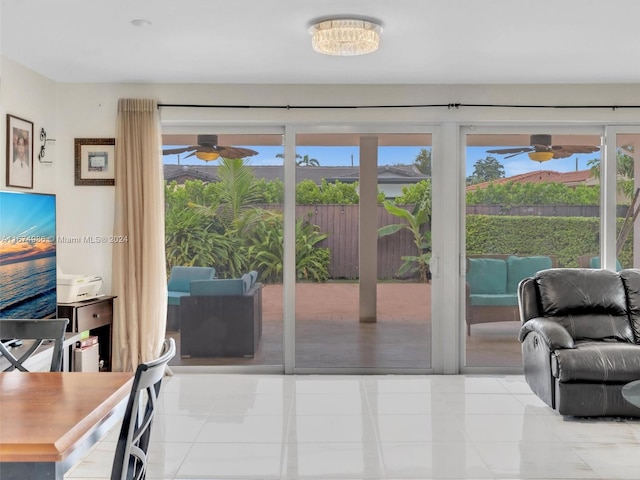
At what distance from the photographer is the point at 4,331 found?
2.80 m

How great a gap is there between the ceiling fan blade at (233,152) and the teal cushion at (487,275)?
2.24 meters

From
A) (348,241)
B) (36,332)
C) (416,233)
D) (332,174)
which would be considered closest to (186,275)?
(348,241)

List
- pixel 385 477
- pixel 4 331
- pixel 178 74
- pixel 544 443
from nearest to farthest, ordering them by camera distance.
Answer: pixel 4 331
pixel 385 477
pixel 544 443
pixel 178 74

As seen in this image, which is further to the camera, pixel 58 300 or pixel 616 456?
pixel 58 300

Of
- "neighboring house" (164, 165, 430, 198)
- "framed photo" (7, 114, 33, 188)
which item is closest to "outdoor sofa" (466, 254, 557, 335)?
"neighboring house" (164, 165, 430, 198)

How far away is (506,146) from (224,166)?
257 cm

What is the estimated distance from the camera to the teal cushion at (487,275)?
17.7 ft

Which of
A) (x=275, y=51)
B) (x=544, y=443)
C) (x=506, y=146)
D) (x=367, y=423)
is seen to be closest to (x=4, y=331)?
(x=367, y=423)

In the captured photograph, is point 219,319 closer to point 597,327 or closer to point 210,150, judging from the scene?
point 210,150

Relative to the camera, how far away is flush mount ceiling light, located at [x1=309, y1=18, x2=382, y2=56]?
3.61 meters

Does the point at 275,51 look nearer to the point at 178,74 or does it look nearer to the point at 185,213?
the point at 178,74

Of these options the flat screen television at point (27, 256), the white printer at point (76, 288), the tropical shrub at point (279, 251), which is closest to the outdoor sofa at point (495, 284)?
the tropical shrub at point (279, 251)

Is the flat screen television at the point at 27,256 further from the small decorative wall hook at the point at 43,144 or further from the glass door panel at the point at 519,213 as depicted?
the glass door panel at the point at 519,213

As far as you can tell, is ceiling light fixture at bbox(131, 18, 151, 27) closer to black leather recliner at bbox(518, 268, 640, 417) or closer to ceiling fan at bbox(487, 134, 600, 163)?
ceiling fan at bbox(487, 134, 600, 163)
